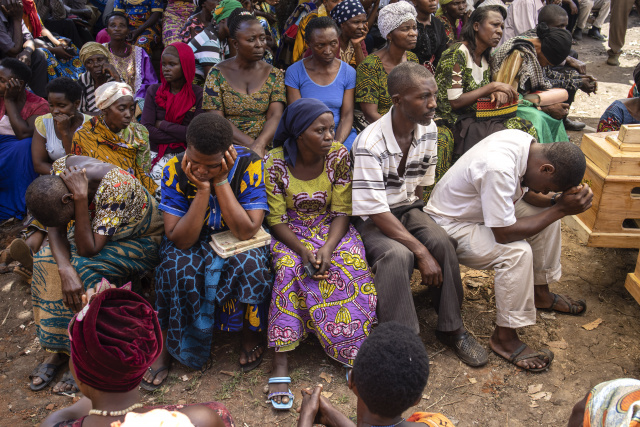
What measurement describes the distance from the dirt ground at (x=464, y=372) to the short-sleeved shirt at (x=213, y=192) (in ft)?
3.42

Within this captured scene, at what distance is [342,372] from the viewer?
3520 mm

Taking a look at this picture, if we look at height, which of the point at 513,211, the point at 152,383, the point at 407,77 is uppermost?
the point at 407,77

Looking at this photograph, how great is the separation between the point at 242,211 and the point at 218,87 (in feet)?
5.66

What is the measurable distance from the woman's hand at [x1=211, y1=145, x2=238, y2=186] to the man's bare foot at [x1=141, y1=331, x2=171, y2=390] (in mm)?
1198

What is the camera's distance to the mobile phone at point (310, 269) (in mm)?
3455

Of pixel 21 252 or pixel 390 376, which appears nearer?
pixel 390 376

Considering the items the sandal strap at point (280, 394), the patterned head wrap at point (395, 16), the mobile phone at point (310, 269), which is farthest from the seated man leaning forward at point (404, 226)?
the patterned head wrap at point (395, 16)

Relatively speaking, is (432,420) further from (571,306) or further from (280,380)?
(571,306)

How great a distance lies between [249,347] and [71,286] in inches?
49.0

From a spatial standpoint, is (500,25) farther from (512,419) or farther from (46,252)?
(46,252)

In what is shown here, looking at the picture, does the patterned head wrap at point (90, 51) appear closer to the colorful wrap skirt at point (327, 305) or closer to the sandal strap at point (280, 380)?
the colorful wrap skirt at point (327, 305)

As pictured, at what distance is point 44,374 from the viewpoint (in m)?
3.45

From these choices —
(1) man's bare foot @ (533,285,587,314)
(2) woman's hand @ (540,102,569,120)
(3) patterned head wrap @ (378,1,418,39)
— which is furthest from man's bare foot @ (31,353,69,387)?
(2) woman's hand @ (540,102,569,120)

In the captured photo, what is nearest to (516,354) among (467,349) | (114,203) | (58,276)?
(467,349)
